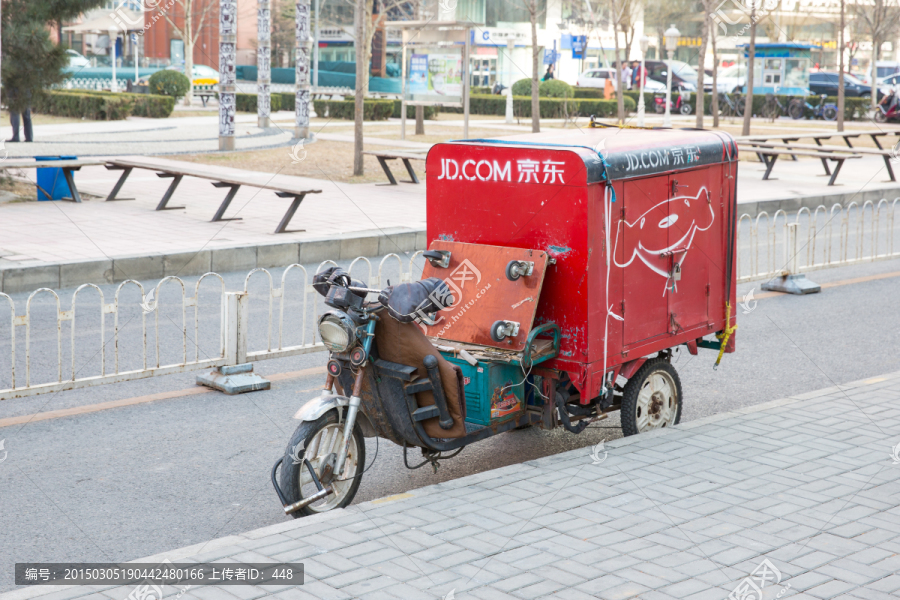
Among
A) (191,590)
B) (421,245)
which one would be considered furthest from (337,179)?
(191,590)

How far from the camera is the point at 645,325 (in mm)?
5172

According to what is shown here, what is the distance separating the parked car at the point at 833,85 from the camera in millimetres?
41169

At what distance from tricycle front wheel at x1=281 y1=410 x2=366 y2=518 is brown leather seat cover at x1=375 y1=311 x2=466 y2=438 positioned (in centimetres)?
34

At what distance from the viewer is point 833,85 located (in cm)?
4209

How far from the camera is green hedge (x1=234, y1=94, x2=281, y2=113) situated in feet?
121

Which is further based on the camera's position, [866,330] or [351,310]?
[866,330]

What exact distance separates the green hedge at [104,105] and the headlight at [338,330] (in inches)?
1084

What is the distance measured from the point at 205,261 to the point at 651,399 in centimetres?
616

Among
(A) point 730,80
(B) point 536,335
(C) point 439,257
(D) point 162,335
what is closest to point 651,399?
(B) point 536,335

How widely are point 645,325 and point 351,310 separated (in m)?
1.74

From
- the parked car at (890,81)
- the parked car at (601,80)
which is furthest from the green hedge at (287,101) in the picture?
the parked car at (890,81)

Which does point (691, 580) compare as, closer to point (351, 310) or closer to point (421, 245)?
point (351, 310)

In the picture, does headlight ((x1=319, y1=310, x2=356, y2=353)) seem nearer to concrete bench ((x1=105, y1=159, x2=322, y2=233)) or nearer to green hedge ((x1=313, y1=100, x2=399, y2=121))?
concrete bench ((x1=105, y1=159, x2=322, y2=233))

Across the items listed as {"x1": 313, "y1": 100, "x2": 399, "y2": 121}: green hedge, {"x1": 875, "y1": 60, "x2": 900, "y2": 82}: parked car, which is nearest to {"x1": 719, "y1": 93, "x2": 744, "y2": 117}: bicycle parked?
{"x1": 875, "y1": 60, "x2": 900, "y2": 82}: parked car
